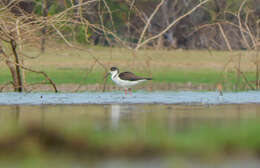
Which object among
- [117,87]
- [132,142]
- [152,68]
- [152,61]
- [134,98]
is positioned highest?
[152,61]

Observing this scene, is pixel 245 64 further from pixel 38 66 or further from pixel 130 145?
pixel 130 145

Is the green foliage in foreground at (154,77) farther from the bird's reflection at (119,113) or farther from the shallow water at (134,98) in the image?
the bird's reflection at (119,113)

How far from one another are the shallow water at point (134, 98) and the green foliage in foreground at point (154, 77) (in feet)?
11.4

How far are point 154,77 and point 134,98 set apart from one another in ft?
18.6

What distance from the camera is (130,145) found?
25.0 ft

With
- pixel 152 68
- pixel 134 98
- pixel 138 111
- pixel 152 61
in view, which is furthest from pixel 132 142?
pixel 152 61

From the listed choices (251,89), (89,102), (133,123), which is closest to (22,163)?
(133,123)

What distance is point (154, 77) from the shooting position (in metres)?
20.3

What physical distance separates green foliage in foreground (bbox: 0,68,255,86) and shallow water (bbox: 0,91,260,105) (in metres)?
3.48

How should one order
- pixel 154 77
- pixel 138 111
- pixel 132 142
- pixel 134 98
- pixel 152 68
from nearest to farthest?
pixel 132 142 < pixel 138 111 < pixel 134 98 < pixel 154 77 < pixel 152 68

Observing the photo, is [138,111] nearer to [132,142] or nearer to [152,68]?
[132,142]

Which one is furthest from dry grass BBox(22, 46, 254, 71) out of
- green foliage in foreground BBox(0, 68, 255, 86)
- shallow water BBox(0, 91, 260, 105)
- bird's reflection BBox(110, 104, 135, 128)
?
bird's reflection BBox(110, 104, 135, 128)

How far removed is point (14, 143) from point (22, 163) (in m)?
1.15

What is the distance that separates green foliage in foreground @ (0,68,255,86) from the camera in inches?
771
